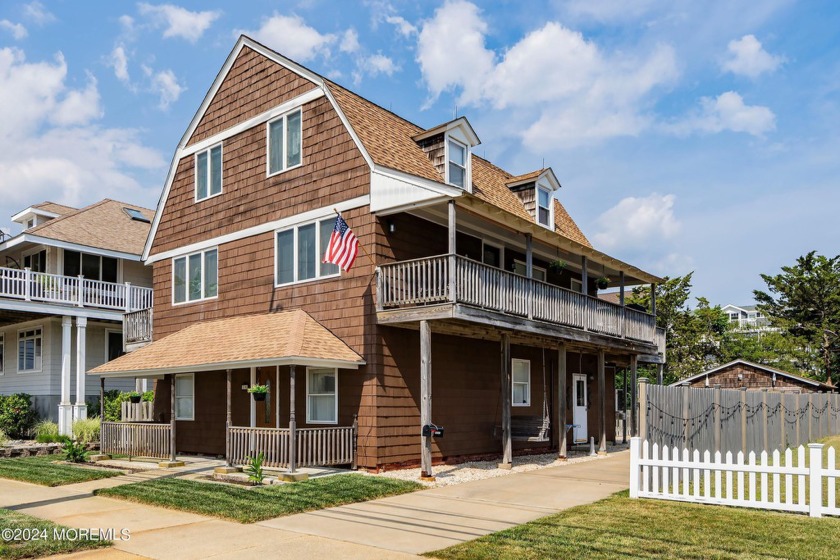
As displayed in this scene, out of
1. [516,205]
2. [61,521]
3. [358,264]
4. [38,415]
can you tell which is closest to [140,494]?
[61,521]

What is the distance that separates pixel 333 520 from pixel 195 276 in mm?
12761

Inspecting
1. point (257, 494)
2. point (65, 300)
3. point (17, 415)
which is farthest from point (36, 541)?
point (17, 415)

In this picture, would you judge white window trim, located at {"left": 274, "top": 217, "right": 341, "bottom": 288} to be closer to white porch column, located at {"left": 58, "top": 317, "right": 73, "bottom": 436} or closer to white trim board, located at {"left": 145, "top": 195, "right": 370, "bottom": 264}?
white trim board, located at {"left": 145, "top": 195, "right": 370, "bottom": 264}

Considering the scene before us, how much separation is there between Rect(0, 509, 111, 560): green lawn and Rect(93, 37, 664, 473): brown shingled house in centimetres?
554

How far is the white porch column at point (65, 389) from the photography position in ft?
82.6

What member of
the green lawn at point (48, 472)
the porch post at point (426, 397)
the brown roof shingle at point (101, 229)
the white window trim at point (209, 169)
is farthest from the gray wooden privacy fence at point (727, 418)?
the brown roof shingle at point (101, 229)

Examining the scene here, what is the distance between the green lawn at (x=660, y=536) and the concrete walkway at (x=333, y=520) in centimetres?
61

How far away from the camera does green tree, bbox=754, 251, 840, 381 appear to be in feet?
157

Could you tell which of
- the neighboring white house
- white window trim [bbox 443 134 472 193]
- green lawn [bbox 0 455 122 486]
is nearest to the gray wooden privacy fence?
white window trim [bbox 443 134 472 193]

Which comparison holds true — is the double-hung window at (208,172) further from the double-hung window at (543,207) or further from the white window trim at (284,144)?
the double-hung window at (543,207)

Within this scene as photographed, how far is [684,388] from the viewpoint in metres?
15.6

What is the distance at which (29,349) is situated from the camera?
29531 mm

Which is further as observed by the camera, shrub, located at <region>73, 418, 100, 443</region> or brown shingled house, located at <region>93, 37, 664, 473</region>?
shrub, located at <region>73, 418, 100, 443</region>

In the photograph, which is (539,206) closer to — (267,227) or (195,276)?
(267,227)
